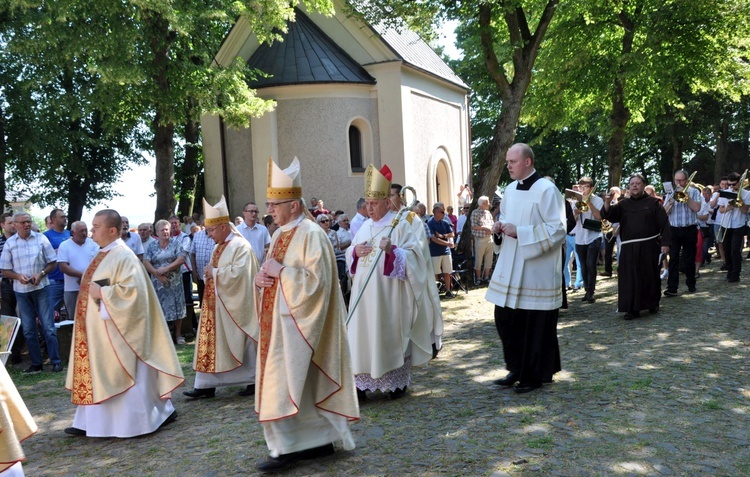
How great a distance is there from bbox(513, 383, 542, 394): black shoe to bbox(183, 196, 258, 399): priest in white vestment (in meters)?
2.69

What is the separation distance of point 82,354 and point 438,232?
851cm

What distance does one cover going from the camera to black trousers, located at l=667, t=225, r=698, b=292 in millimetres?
11552

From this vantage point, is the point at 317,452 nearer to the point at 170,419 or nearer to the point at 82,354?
the point at 170,419

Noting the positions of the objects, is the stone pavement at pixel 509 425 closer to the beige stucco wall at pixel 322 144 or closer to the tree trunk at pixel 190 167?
the beige stucco wall at pixel 322 144

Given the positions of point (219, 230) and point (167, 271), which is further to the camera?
point (167, 271)

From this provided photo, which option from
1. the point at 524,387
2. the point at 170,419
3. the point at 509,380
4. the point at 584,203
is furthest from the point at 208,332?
the point at 584,203

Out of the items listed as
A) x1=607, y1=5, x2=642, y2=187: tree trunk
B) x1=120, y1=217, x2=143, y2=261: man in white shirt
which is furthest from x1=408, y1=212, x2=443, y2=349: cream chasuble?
x1=607, y1=5, x2=642, y2=187: tree trunk

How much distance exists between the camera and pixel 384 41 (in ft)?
75.1

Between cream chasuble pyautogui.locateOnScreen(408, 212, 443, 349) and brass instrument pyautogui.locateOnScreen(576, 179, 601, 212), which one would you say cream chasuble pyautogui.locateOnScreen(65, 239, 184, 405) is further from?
brass instrument pyautogui.locateOnScreen(576, 179, 601, 212)

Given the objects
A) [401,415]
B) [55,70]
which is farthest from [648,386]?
[55,70]

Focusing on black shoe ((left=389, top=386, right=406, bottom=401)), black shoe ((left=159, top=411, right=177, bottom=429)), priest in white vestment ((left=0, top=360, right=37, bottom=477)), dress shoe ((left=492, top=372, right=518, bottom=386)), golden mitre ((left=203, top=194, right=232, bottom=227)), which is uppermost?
golden mitre ((left=203, top=194, right=232, bottom=227))

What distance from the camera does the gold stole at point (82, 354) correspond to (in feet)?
19.2

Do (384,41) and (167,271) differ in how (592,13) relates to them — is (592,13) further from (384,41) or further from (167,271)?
(167,271)

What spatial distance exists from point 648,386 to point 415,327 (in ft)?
7.30
